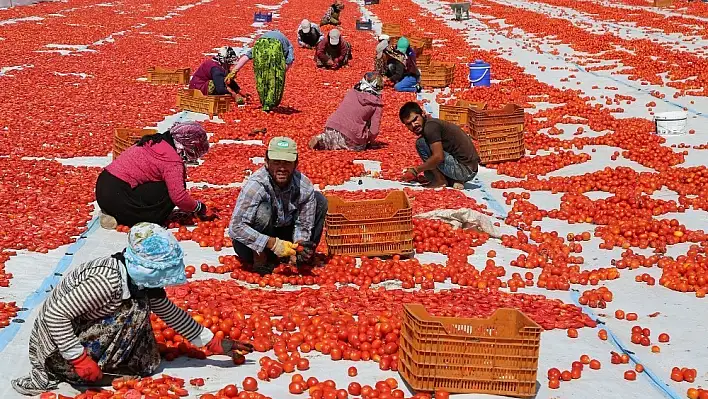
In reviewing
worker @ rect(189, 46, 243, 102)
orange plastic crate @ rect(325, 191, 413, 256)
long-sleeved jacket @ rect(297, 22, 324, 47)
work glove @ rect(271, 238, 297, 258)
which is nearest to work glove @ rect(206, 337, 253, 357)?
work glove @ rect(271, 238, 297, 258)

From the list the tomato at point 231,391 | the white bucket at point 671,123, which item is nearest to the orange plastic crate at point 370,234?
the tomato at point 231,391

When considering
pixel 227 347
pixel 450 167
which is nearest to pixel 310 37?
pixel 450 167

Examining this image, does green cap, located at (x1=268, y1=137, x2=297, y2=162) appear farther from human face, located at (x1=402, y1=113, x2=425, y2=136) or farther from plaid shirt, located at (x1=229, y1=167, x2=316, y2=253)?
human face, located at (x1=402, y1=113, x2=425, y2=136)

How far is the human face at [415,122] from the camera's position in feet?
30.3

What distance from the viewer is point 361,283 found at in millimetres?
6625

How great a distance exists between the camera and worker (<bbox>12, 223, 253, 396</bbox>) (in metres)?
4.27

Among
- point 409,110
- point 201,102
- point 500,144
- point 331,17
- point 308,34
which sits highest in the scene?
point 409,110

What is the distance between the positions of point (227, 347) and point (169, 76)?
1372 centimetres

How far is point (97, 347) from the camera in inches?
179

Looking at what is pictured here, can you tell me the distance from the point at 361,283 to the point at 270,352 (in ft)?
4.89

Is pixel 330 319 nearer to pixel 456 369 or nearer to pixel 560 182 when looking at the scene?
pixel 456 369

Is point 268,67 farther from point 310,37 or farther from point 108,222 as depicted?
point 310,37

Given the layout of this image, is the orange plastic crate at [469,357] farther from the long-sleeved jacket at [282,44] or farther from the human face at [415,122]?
the long-sleeved jacket at [282,44]

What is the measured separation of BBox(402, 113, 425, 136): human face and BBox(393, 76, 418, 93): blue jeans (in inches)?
321
